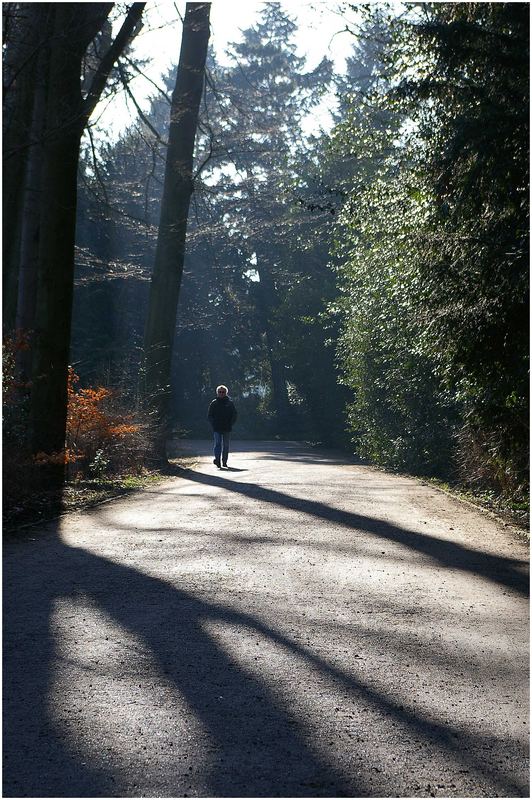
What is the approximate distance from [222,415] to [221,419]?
0.10 m

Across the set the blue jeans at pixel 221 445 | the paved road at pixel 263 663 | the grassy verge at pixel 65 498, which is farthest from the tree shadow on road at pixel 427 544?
the blue jeans at pixel 221 445

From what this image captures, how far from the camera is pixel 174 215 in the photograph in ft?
77.0

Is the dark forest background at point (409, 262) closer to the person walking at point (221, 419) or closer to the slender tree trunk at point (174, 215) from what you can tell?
the slender tree trunk at point (174, 215)

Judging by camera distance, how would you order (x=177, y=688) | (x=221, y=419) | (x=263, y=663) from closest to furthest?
1. (x=177, y=688)
2. (x=263, y=663)
3. (x=221, y=419)

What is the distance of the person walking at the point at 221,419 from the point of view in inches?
918

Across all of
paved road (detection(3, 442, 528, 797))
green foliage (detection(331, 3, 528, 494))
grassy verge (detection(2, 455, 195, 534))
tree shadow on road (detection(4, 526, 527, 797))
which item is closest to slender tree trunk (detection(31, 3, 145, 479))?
grassy verge (detection(2, 455, 195, 534))

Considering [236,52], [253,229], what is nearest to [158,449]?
[253,229]

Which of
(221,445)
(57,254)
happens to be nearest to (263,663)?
(57,254)

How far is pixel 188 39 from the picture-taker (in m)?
A: 23.6

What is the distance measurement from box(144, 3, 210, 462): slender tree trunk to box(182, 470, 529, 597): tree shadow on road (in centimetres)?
817

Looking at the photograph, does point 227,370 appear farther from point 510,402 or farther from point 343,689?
point 343,689

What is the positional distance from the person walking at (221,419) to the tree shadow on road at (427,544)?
738 cm

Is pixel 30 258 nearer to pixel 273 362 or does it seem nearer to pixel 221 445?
pixel 221 445

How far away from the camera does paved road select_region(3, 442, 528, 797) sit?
417 cm
